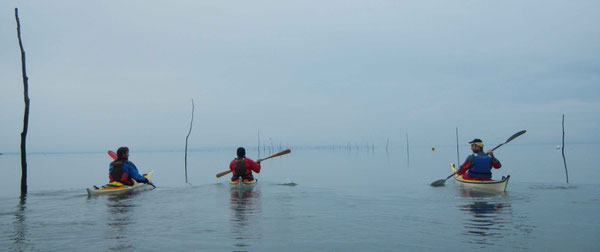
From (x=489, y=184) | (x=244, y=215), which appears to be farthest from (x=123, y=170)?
(x=489, y=184)

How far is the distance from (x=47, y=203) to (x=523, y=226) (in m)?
14.3

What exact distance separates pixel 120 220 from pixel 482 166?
42.3 feet

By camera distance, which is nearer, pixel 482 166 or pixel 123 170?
pixel 482 166

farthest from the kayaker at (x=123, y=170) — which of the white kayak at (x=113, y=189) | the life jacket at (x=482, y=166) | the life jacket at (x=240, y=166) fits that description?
the life jacket at (x=482, y=166)

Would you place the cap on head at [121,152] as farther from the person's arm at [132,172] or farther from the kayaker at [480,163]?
the kayaker at [480,163]

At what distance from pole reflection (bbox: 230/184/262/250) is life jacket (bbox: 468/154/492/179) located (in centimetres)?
853

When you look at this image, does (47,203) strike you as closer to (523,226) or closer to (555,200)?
(523,226)

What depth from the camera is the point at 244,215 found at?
35.0 ft

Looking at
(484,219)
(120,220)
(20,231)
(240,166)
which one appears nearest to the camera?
(20,231)

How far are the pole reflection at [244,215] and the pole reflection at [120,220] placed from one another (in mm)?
1957

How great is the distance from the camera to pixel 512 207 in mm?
11516

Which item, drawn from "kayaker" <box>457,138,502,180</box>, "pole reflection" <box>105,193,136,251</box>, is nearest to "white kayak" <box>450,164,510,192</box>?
"kayaker" <box>457,138,502,180</box>

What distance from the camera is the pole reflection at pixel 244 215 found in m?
7.75

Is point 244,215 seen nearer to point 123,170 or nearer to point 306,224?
point 306,224
